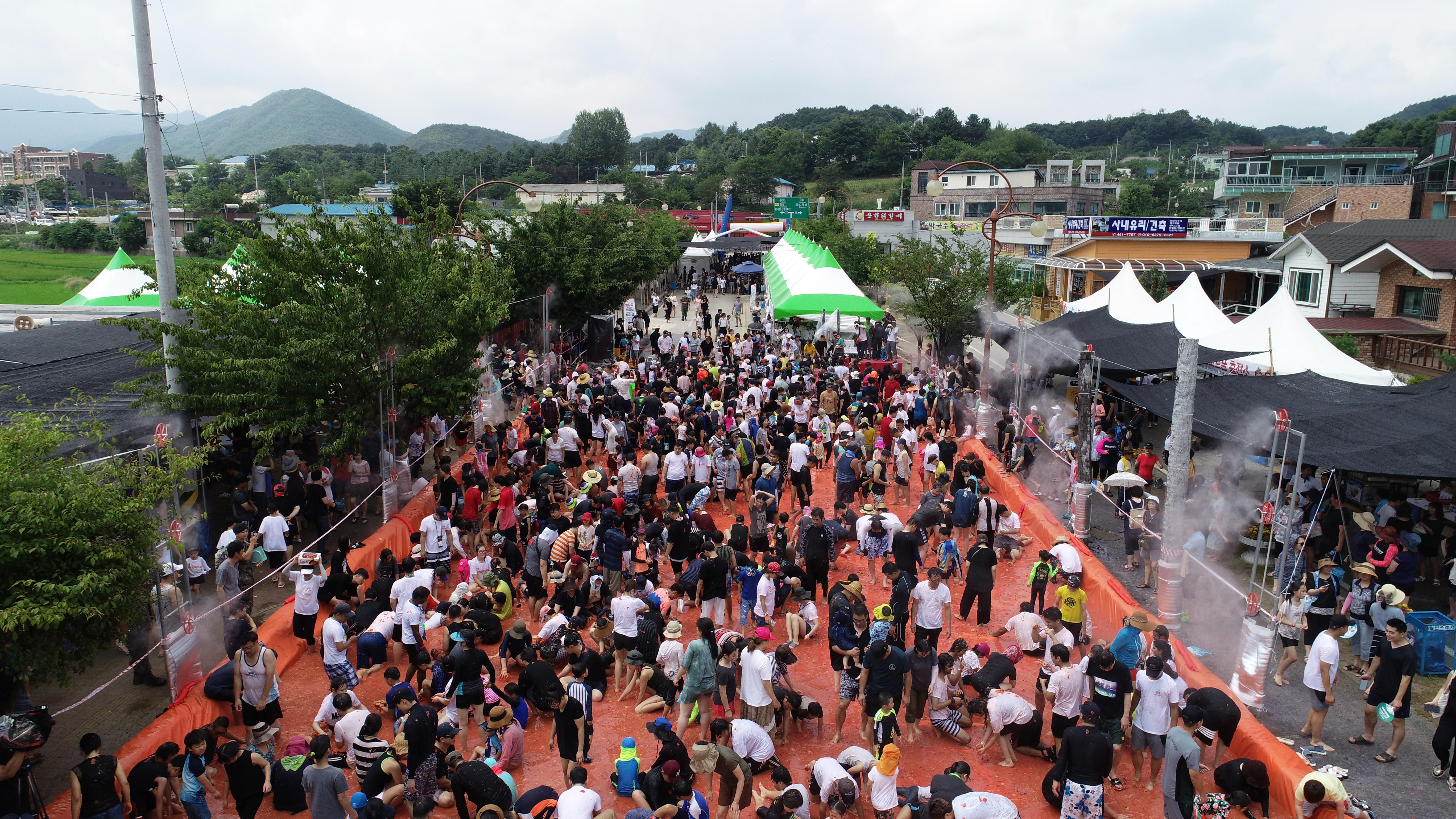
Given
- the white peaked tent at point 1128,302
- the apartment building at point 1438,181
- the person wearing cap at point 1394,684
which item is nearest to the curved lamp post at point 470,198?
the white peaked tent at point 1128,302

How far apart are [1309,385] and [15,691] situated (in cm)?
1651

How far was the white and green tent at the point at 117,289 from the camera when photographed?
902 inches

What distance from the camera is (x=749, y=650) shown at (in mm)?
7754

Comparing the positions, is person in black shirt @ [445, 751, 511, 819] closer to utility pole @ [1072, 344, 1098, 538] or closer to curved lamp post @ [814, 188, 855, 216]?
utility pole @ [1072, 344, 1098, 538]

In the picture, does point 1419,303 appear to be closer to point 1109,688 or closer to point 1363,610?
point 1363,610

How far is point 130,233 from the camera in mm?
73938

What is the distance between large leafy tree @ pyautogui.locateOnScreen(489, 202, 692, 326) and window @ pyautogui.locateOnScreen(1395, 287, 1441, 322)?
80.1 ft

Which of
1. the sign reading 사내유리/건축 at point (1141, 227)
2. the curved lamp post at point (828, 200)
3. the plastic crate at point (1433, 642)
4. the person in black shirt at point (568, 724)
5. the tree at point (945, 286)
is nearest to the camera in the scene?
the person in black shirt at point (568, 724)

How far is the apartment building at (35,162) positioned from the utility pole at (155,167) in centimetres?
19622

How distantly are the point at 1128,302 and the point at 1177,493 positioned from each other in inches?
646

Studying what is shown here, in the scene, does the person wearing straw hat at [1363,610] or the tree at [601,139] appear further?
the tree at [601,139]

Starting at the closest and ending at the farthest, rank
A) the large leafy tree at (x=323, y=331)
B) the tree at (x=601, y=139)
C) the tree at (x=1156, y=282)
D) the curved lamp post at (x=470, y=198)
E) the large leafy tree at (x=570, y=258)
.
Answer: the large leafy tree at (x=323, y=331)
the curved lamp post at (x=470, y=198)
the large leafy tree at (x=570, y=258)
the tree at (x=1156, y=282)
the tree at (x=601, y=139)

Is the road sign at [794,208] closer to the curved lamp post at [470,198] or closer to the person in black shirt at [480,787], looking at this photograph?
the curved lamp post at [470,198]

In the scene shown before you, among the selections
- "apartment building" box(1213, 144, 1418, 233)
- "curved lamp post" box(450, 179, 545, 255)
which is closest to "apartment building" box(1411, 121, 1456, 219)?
"apartment building" box(1213, 144, 1418, 233)
